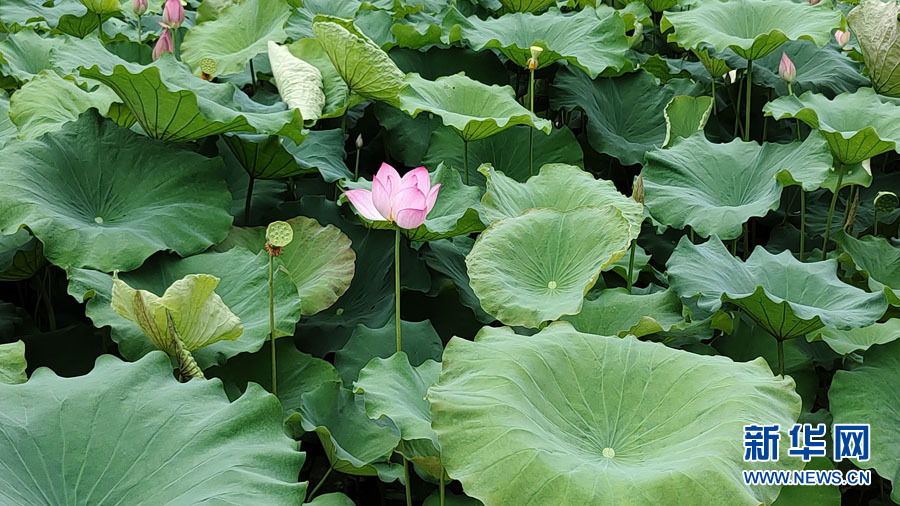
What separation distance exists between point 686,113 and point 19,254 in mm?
1783

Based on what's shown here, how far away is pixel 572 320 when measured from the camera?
1683 mm

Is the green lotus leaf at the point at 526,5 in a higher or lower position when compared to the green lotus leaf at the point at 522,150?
higher

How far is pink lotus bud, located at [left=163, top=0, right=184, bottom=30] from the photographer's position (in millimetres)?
2447

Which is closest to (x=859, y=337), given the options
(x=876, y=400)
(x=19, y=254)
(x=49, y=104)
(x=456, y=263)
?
(x=876, y=400)

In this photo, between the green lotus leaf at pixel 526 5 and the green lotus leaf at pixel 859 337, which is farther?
the green lotus leaf at pixel 526 5

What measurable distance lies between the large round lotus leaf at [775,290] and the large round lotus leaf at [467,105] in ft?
1.78

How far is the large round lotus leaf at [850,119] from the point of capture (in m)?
1.96

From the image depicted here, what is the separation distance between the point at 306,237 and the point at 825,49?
1.93 m

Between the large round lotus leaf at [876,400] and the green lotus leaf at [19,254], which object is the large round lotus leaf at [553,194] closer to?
the large round lotus leaf at [876,400]

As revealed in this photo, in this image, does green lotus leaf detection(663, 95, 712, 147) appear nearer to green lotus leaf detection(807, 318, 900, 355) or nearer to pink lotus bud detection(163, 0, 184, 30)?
green lotus leaf detection(807, 318, 900, 355)

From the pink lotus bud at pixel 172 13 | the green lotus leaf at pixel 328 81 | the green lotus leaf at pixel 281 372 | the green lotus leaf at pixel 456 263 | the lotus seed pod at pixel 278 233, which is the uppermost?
the lotus seed pod at pixel 278 233

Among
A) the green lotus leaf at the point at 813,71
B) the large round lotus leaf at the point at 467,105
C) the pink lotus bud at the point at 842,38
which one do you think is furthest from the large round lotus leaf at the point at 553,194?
the pink lotus bud at the point at 842,38

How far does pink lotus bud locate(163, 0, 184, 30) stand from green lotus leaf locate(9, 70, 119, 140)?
497 millimetres

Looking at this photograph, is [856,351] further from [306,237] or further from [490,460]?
[306,237]
